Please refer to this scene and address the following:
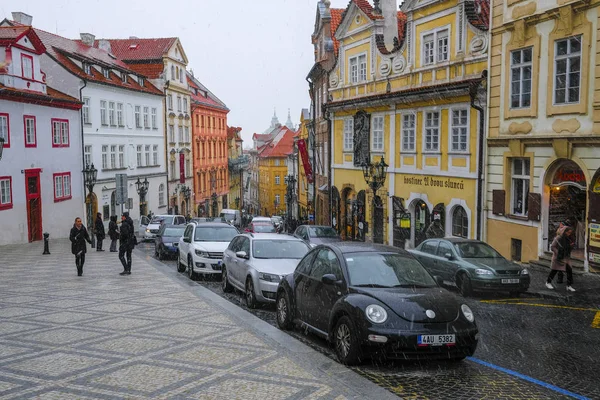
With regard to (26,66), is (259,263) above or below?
below

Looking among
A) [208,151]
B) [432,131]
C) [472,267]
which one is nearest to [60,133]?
[432,131]

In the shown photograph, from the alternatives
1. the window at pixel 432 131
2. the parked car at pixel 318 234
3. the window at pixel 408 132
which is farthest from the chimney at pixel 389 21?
the parked car at pixel 318 234

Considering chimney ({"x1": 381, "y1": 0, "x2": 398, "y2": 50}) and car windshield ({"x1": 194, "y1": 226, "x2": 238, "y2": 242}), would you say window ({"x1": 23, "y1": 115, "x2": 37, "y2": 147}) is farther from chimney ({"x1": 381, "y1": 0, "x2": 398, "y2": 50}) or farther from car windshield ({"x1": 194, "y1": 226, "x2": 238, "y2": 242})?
chimney ({"x1": 381, "y1": 0, "x2": 398, "y2": 50})

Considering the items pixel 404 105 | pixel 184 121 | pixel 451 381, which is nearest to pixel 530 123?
pixel 404 105

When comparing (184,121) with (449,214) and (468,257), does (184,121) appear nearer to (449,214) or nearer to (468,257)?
(449,214)

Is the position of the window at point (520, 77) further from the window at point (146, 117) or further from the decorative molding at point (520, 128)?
the window at point (146, 117)

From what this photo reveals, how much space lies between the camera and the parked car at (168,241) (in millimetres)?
23750

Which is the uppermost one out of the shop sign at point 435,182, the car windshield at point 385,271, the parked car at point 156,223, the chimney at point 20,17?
the chimney at point 20,17

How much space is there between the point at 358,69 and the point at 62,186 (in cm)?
1876

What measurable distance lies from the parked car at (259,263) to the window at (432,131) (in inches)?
502

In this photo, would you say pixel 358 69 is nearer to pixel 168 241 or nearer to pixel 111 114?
pixel 168 241

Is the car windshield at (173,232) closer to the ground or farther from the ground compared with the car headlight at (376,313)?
closer to the ground

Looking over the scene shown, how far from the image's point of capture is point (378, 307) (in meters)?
7.69

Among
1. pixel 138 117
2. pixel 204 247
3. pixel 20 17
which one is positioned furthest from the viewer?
pixel 138 117
